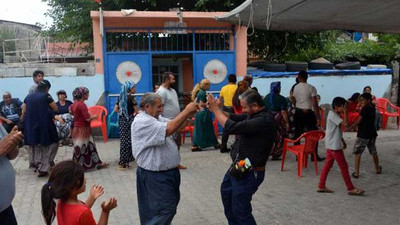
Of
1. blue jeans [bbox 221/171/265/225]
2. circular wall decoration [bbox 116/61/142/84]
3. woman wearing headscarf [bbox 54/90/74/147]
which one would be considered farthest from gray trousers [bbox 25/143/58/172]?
blue jeans [bbox 221/171/265/225]

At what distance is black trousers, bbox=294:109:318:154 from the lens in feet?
24.2

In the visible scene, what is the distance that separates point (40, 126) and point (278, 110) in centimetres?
409

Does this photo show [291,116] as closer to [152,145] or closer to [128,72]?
[128,72]

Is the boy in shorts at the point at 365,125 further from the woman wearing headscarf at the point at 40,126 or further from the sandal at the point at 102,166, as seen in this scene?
the woman wearing headscarf at the point at 40,126

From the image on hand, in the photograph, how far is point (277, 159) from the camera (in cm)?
753

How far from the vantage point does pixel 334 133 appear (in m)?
5.29

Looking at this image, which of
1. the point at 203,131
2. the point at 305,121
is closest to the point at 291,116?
the point at 305,121

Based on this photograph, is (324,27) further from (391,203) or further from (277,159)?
(391,203)

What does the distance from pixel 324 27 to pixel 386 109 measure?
4775mm

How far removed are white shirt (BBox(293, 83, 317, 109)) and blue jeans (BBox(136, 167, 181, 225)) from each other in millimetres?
4309

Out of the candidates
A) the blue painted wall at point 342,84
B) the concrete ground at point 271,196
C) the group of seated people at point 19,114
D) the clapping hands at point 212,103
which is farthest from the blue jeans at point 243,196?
the blue painted wall at point 342,84

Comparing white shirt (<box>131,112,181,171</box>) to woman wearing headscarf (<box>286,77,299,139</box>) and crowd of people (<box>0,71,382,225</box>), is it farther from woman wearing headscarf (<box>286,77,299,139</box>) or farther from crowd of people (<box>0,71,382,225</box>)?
woman wearing headscarf (<box>286,77,299,139</box>)

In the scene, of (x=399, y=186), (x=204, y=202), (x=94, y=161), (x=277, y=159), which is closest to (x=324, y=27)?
(x=277, y=159)

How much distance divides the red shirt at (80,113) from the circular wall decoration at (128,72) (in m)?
2.91
